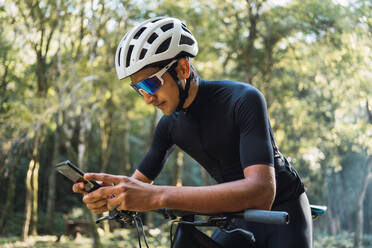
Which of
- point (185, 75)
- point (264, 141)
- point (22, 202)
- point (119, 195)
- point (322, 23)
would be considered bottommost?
point (22, 202)

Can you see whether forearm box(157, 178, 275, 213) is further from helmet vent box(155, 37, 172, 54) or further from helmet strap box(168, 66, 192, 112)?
helmet vent box(155, 37, 172, 54)

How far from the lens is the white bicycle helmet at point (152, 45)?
223 cm

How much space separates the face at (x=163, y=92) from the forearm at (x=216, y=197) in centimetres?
70

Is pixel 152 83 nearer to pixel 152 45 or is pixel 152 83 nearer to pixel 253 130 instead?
pixel 152 45

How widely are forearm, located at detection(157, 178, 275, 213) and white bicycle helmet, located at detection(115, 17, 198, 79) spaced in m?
0.81

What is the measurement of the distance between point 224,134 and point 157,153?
0.59 m

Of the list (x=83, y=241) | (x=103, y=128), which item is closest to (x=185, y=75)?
(x=83, y=241)

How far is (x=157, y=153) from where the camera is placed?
2648mm

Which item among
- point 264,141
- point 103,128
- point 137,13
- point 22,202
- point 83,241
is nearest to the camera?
point 264,141

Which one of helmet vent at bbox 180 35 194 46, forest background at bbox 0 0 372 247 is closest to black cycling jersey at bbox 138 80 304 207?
helmet vent at bbox 180 35 194 46

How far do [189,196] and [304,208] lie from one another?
908 millimetres

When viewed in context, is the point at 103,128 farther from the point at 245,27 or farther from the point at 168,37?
the point at 168,37

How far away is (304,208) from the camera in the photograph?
230cm

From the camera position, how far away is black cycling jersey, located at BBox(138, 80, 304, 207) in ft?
6.37
